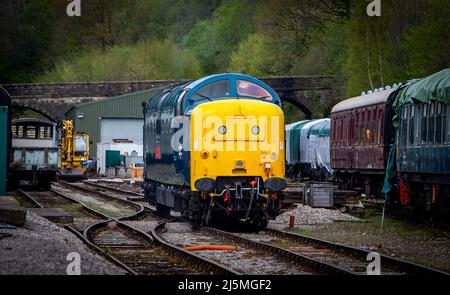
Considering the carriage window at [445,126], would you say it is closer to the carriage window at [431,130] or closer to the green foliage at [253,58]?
the carriage window at [431,130]

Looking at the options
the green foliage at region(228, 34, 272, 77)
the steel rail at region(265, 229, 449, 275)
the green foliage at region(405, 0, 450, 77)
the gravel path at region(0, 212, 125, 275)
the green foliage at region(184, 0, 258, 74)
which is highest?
the green foliage at region(184, 0, 258, 74)

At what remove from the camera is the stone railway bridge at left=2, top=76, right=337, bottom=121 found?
7394 cm

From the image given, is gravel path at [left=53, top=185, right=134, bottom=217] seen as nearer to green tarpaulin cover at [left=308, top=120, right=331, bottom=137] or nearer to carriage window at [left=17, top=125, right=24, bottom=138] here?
carriage window at [left=17, top=125, right=24, bottom=138]

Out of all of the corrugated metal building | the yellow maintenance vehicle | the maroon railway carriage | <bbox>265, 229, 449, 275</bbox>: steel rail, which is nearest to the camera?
<bbox>265, 229, 449, 275</bbox>: steel rail

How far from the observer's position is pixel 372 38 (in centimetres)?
5756

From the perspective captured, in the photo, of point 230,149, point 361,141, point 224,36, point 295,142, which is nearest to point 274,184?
point 230,149

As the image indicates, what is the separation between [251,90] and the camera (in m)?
21.2

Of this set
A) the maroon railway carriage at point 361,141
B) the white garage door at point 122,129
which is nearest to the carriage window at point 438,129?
the maroon railway carriage at point 361,141

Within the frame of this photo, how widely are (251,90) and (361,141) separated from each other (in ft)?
32.5

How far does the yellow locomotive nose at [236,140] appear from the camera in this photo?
66.2 ft

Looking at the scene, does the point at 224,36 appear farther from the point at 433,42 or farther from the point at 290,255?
the point at 290,255

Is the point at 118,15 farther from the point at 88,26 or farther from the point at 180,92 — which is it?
the point at 180,92

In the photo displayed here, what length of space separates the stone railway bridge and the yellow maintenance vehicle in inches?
661

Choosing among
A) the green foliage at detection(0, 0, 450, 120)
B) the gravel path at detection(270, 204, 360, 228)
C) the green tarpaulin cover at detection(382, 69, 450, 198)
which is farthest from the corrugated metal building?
the green tarpaulin cover at detection(382, 69, 450, 198)
